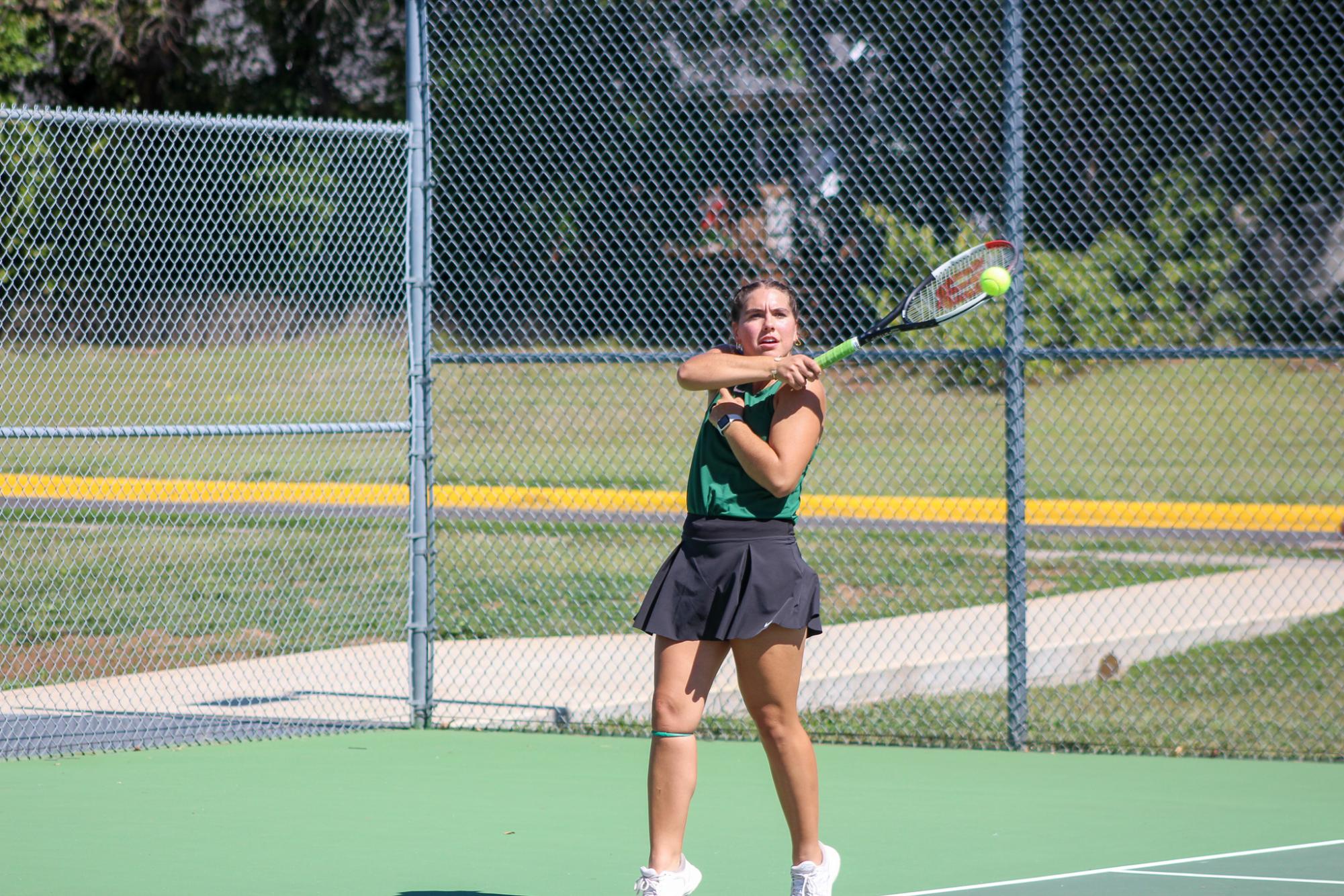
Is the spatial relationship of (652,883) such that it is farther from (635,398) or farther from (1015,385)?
(635,398)

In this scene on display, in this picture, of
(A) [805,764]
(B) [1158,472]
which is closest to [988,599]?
(A) [805,764]

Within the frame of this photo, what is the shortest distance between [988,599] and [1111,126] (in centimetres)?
1106

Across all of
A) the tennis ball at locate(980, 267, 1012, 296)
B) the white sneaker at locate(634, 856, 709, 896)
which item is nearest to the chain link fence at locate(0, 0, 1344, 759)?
the tennis ball at locate(980, 267, 1012, 296)

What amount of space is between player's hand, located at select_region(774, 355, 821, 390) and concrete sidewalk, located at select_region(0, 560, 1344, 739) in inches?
158

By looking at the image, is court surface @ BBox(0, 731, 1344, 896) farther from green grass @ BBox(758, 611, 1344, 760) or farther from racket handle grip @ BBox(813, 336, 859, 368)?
racket handle grip @ BBox(813, 336, 859, 368)

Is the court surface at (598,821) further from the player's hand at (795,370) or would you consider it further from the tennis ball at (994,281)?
the tennis ball at (994,281)

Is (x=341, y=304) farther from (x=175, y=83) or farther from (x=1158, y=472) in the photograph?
(x=175, y=83)

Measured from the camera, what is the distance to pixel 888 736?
8289 mm

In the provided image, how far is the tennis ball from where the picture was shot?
5.25m

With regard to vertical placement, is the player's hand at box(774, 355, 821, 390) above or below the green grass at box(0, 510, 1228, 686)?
below

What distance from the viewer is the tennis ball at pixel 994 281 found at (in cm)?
525

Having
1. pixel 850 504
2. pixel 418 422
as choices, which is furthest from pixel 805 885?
pixel 850 504

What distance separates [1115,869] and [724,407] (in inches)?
86.4

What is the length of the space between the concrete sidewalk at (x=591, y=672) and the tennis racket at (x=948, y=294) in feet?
11.2
